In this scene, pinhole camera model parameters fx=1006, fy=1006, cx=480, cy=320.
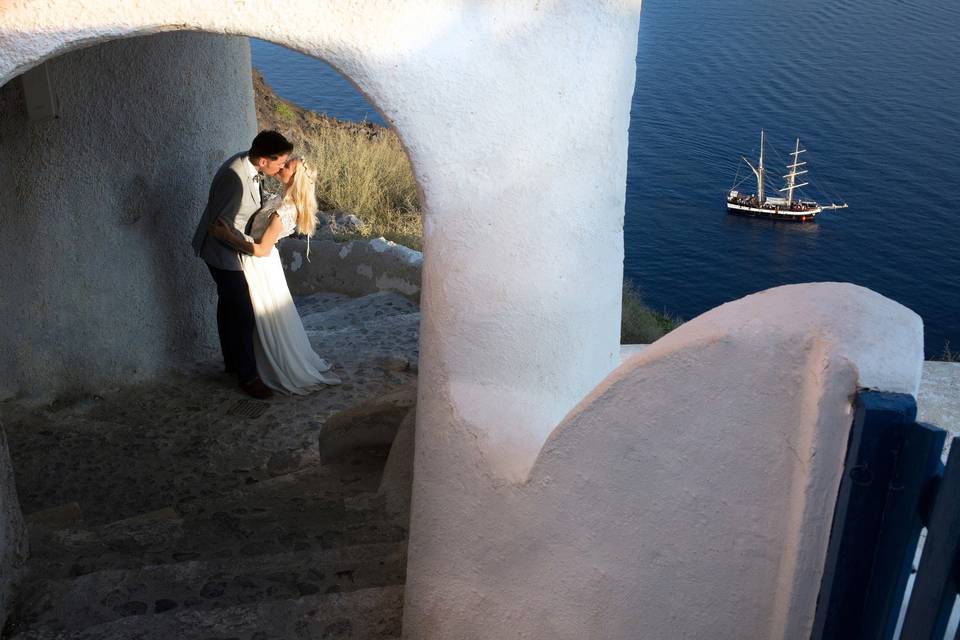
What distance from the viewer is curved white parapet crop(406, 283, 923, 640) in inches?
82.6

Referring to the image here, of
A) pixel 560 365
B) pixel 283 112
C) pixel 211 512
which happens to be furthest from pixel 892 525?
pixel 283 112

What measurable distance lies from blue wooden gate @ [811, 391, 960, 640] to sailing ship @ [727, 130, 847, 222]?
15.6 m

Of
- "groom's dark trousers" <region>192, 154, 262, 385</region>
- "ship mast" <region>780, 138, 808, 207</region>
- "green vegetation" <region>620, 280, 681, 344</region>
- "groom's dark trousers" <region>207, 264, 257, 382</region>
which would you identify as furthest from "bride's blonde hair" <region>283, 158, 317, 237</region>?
"ship mast" <region>780, 138, 808, 207</region>

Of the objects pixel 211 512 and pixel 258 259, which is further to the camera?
pixel 258 259

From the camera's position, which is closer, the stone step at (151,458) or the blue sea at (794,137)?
the stone step at (151,458)

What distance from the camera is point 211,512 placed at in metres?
Answer: 4.82

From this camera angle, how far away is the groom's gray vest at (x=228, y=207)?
5893 mm

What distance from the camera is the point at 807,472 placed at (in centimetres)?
213

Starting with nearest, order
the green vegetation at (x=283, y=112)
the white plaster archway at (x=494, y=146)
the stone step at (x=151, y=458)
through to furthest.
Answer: the white plaster archway at (x=494, y=146) < the stone step at (x=151, y=458) < the green vegetation at (x=283, y=112)

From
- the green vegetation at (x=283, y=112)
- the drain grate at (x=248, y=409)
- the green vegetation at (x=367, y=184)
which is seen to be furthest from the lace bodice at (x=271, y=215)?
the green vegetation at (x=283, y=112)

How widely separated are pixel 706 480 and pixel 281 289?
438 cm

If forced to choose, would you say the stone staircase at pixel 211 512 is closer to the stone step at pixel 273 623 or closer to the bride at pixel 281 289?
the stone step at pixel 273 623

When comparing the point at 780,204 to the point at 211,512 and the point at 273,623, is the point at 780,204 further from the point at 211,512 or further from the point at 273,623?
the point at 273,623

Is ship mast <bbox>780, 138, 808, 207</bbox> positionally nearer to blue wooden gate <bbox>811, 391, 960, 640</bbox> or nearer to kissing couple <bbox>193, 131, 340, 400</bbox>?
kissing couple <bbox>193, 131, 340, 400</bbox>
